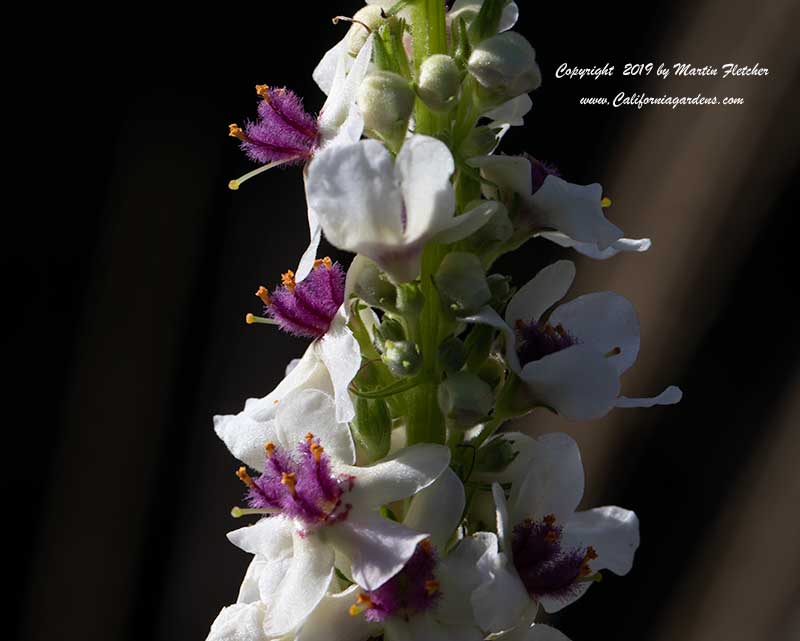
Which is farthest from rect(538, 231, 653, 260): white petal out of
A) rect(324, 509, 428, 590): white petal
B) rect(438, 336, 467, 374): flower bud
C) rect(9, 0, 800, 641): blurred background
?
rect(9, 0, 800, 641): blurred background

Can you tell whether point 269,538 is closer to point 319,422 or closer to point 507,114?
point 319,422

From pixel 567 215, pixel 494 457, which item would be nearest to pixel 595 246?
pixel 567 215

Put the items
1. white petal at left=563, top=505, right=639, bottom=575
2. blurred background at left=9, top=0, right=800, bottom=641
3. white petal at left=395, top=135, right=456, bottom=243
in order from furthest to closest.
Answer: blurred background at left=9, top=0, right=800, bottom=641 → white petal at left=563, top=505, right=639, bottom=575 → white petal at left=395, top=135, right=456, bottom=243

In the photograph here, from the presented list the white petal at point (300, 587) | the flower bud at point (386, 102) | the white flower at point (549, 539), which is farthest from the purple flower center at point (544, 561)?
the flower bud at point (386, 102)

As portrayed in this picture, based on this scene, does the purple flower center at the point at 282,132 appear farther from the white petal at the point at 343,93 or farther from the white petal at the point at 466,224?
the white petal at the point at 466,224

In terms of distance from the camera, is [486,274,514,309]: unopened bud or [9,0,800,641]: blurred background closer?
[486,274,514,309]: unopened bud

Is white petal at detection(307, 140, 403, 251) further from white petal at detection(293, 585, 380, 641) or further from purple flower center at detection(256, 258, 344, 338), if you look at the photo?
white petal at detection(293, 585, 380, 641)
